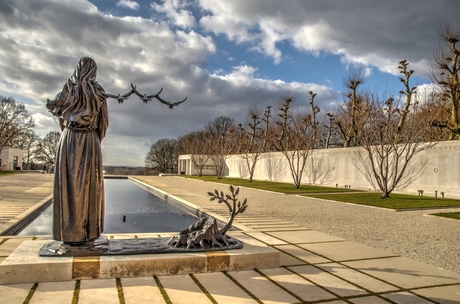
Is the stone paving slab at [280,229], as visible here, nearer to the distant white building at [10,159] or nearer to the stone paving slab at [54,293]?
the stone paving slab at [54,293]

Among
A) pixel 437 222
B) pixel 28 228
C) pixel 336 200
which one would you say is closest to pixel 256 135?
pixel 336 200

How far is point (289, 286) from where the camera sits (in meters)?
3.69

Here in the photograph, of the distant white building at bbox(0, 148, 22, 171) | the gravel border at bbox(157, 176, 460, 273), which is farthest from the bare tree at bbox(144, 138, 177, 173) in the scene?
the gravel border at bbox(157, 176, 460, 273)

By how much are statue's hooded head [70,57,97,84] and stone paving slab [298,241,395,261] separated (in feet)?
13.2

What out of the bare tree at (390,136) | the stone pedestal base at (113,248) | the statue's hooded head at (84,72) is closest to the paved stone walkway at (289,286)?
the stone pedestal base at (113,248)

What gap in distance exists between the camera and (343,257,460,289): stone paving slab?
13.3 feet

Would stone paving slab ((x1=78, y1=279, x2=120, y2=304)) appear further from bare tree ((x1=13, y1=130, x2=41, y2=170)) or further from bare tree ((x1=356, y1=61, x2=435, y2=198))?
bare tree ((x1=13, y1=130, x2=41, y2=170))

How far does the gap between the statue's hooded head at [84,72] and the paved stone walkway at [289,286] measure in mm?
2273

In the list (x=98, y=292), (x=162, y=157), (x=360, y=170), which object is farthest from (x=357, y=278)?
(x=162, y=157)

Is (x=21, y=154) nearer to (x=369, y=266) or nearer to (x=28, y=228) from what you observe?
(x=28, y=228)

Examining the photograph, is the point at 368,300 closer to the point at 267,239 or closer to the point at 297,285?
the point at 297,285

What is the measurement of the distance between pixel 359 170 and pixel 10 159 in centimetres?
4808

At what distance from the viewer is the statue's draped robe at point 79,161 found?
3.92 m

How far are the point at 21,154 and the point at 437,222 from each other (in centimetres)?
5689
